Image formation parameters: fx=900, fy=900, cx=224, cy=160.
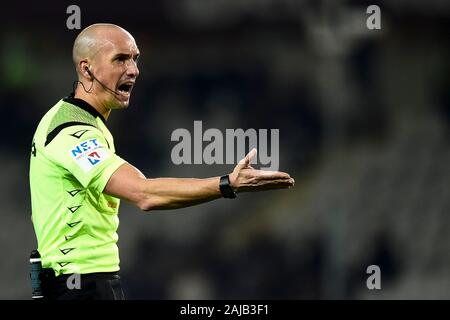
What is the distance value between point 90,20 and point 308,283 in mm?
2639

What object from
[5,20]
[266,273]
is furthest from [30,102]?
[266,273]

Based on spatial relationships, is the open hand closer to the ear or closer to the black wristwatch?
the black wristwatch

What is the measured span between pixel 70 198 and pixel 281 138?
378cm

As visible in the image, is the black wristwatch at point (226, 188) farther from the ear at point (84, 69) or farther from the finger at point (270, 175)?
the ear at point (84, 69)

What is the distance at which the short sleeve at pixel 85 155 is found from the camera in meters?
3.43

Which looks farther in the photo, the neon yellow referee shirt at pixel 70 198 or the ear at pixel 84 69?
the ear at pixel 84 69

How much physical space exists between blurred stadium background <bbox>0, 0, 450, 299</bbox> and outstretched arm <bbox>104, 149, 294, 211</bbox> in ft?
11.9

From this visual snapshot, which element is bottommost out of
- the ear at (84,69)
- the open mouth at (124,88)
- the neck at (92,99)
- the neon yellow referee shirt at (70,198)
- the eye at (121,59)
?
the neon yellow referee shirt at (70,198)

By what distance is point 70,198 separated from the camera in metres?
3.55

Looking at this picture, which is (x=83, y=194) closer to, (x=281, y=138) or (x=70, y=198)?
(x=70, y=198)

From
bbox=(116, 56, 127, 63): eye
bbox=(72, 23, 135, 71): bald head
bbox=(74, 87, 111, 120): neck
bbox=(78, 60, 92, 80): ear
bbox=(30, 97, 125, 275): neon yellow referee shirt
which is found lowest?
bbox=(30, 97, 125, 275): neon yellow referee shirt

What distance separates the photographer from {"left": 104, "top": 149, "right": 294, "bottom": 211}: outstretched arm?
127 inches

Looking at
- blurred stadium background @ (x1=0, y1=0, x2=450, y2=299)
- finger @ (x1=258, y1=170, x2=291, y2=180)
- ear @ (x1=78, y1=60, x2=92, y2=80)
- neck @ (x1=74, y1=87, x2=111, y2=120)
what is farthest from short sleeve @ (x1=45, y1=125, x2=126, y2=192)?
blurred stadium background @ (x1=0, y1=0, x2=450, y2=299)

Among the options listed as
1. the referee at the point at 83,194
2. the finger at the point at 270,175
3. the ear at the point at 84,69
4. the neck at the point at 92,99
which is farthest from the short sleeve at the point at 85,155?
the finger at the point at 270,175
